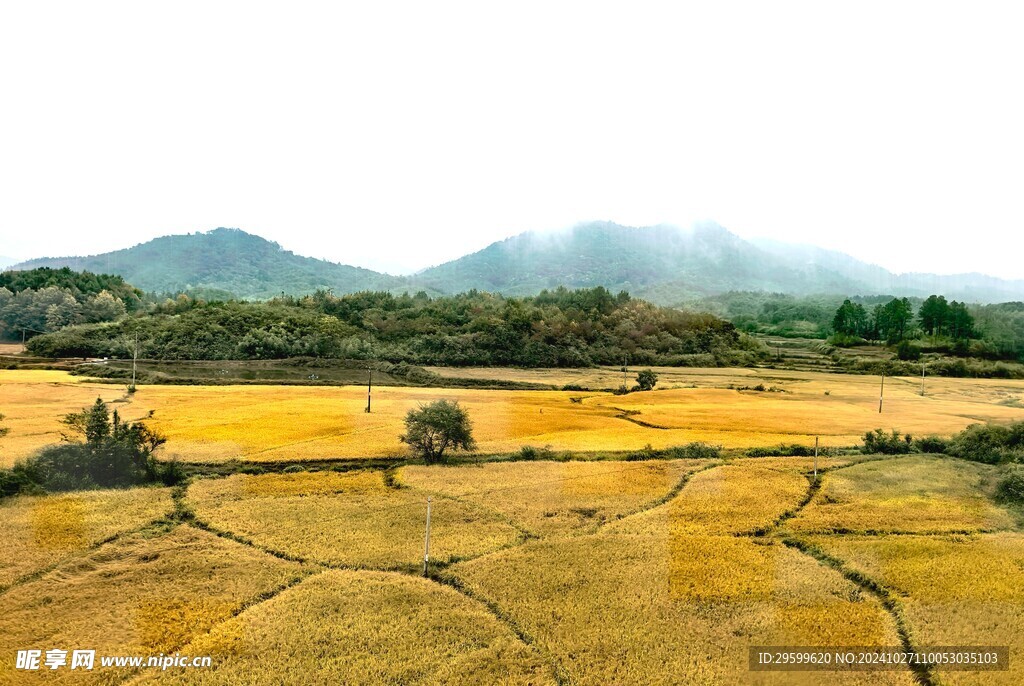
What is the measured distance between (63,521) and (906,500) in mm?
32883

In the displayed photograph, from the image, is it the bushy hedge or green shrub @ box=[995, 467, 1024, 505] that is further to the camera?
green shrub @ box=[995, 467, 1024, 505]

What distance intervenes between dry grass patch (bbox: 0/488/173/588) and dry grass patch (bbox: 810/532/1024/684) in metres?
23.8

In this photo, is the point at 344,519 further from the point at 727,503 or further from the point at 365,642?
the point at 727,503

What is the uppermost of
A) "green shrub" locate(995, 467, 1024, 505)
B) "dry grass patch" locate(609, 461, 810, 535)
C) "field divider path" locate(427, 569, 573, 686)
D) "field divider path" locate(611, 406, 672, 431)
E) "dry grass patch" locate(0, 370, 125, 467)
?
"green shrub" locate(995, 467, 1024, 505)

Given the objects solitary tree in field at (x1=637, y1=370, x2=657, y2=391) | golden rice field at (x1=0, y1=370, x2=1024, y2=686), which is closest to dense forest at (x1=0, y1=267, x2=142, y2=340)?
golden rice field at (x1=0, y1=370, x2=1024, y2=686)

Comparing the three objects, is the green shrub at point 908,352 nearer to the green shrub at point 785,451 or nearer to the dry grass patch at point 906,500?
the dry grass patch at point 906,500

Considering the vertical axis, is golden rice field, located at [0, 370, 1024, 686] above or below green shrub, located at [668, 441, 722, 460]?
below

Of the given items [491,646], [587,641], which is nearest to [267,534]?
[491,646]

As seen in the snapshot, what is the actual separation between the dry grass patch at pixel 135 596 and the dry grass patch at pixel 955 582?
17.4 meters

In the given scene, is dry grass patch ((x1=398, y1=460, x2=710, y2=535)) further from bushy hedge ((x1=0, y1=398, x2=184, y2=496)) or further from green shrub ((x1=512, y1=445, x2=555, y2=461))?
bushy hedge ((x1=0, y1=398, x2=184, y2=496))

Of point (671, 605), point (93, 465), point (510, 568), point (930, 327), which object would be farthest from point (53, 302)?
point (930, 327)

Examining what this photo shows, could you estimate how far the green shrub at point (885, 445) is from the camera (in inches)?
1371

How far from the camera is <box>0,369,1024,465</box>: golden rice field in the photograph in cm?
3362

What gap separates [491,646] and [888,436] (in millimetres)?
32763
